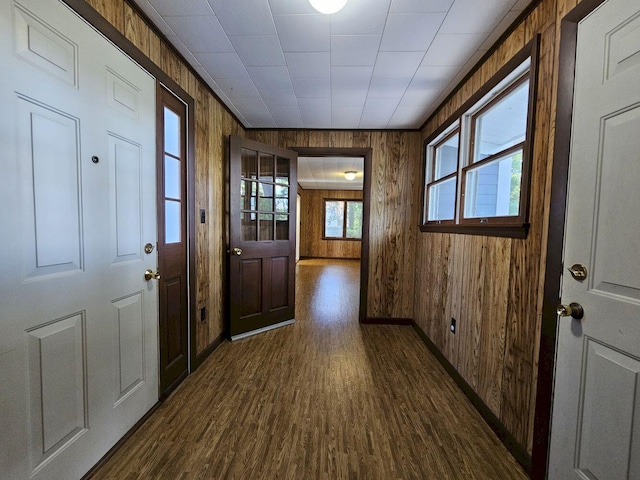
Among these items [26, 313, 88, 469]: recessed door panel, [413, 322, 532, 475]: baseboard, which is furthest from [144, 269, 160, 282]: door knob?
[413, 322, 532, 475]: baseboard

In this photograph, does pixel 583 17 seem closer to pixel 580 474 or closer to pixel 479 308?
pixel 479 308

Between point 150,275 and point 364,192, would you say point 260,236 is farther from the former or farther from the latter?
point 150,275

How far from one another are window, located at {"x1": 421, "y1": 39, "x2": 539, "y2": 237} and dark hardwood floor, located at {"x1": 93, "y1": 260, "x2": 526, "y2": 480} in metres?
1.25

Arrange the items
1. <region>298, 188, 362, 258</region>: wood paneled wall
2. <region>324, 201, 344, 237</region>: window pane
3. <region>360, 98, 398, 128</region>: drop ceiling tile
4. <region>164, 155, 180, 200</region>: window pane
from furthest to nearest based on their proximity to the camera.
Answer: <region>324, 201, 344, 237</region>: window pane < <region>298, 188, 362, 258</region>: wood paneled wall < <region>360, 98, 398, 128</region>: drop ceiling tile < <region>164, 155, 180, 200</region>: window pane

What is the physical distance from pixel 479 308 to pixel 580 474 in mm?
924

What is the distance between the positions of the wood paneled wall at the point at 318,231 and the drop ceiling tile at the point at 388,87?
7.08 meters

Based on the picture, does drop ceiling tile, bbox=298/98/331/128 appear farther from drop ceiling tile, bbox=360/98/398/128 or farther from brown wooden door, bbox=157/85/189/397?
brown wooden door, bbox=157/85/189/397

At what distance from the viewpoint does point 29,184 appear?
101 centimetres

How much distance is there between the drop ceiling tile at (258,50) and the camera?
177 centimetres

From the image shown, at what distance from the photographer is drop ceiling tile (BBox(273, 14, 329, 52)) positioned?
159cm

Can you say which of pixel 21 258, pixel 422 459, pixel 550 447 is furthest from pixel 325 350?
pixel 21 258

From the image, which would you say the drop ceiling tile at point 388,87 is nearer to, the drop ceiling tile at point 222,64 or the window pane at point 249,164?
the drop ceiling tile at point 222,64

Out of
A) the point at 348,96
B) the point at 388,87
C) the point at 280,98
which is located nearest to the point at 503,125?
the point at 388,87

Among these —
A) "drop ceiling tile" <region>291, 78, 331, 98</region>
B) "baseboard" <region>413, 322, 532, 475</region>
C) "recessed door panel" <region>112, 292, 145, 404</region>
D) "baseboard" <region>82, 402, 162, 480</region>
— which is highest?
"drop ceiling tile" <region>291, 78, 331, 98</region>
